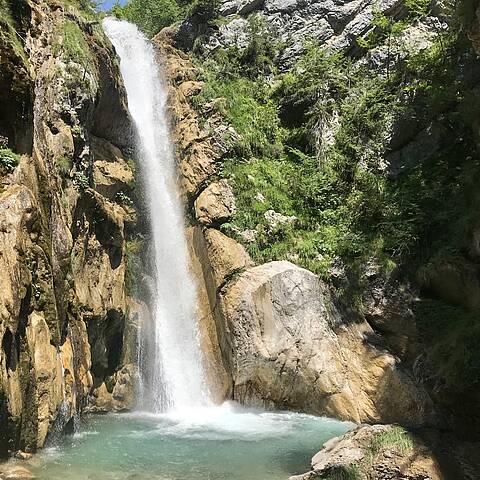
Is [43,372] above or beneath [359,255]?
beneath

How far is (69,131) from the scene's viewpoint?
13172 millimetres

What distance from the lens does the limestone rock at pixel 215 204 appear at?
17375mm

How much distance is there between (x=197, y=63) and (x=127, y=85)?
515 centimetres

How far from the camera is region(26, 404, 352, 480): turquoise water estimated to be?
804 centimetres

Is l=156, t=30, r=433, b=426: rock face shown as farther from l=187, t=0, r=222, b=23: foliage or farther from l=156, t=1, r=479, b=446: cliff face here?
l=187, t=0, r=222, b=23: foliage

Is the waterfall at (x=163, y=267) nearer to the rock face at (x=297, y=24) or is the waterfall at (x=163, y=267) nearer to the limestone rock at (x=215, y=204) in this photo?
the limestone rock at (x=215, y=204)

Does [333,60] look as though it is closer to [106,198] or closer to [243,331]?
[106,198]

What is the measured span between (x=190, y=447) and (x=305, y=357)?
5142mm

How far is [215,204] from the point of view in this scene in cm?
1770

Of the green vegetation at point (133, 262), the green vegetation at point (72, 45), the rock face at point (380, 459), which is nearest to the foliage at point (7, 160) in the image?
the green vegetation at point (72, 45)

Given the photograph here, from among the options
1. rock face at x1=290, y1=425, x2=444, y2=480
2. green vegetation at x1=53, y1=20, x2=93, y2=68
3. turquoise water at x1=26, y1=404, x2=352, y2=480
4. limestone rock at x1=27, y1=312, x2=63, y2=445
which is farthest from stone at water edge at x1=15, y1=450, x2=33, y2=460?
green vegetation at x1=53, y1=20, x2=93, y2=68

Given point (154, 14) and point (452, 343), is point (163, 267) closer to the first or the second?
point (452, 343)

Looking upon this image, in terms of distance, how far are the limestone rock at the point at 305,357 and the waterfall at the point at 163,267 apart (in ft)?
4.95

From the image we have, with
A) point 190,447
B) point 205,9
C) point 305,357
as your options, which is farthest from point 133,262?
point 205,9
